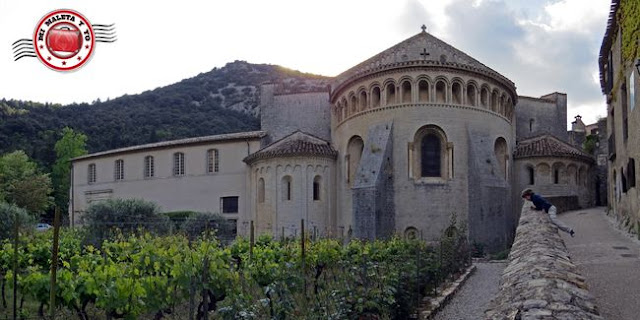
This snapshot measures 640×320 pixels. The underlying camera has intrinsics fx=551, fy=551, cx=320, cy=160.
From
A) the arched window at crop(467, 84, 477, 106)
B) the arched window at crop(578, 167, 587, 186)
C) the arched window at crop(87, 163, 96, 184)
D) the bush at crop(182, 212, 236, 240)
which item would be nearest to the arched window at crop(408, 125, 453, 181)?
the arched window at crop(467, 84, 477, 106)

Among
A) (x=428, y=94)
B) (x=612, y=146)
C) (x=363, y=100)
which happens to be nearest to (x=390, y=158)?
(x=428, y=94)

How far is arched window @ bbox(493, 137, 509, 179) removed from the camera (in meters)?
31.8

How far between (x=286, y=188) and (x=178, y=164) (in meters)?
11.8

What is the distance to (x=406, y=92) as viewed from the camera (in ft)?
95.8

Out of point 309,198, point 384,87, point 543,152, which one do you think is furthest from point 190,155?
point 543,152

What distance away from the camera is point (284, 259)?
39.5 ft

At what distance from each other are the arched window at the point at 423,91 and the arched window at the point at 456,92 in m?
1.36

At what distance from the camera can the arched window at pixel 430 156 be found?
29123 mm

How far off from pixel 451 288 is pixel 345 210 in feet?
53.0

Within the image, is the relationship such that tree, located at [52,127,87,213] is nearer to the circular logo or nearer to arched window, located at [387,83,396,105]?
arched window, located at [387,83,396,105]

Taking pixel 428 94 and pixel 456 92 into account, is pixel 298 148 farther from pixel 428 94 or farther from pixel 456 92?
pixel 456 92

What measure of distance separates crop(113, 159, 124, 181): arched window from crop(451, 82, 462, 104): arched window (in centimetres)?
2728

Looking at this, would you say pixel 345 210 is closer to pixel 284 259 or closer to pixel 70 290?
pixel 284 259

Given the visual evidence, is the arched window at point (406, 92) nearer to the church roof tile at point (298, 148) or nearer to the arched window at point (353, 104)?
the arched window at point (353, 104)
